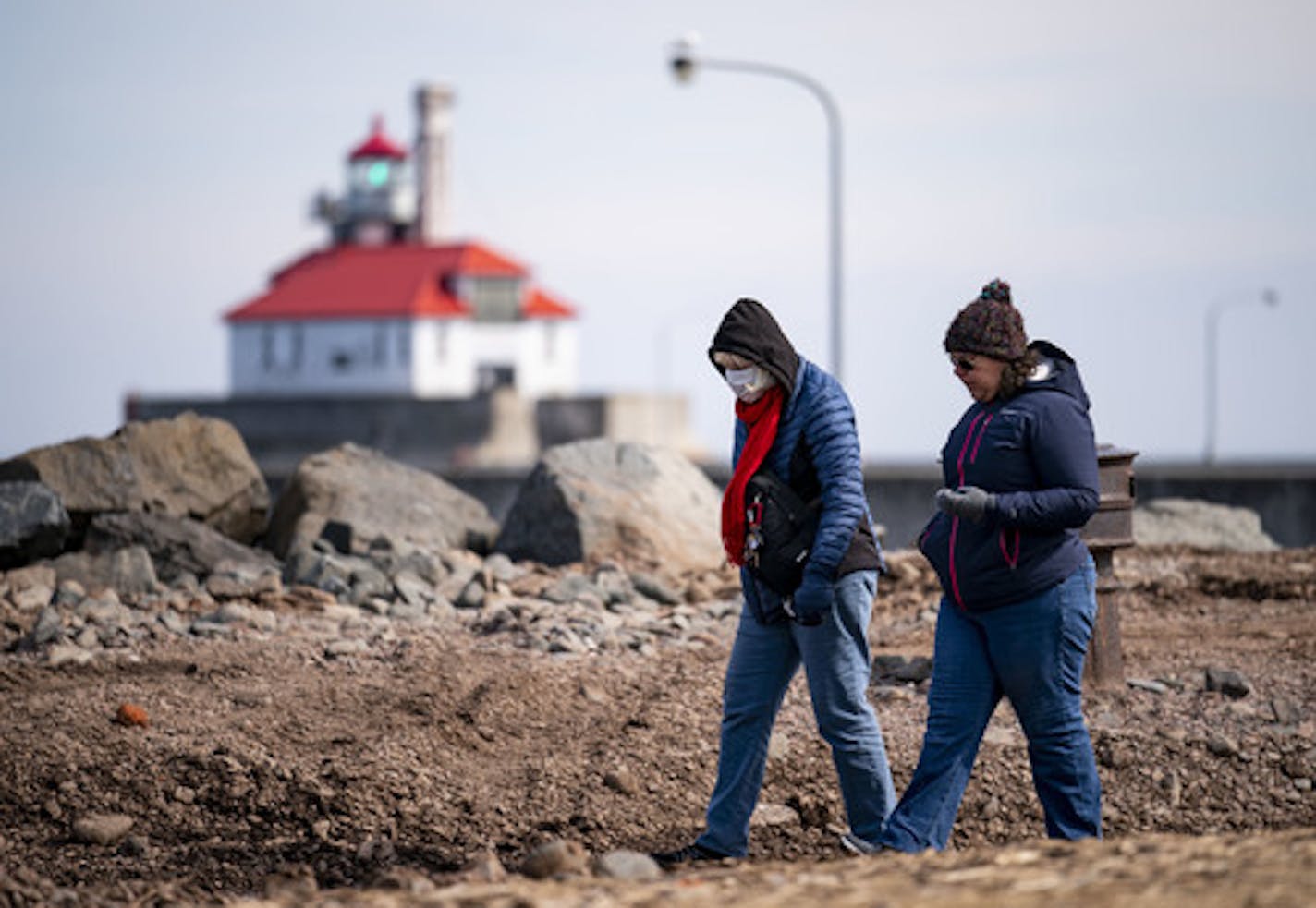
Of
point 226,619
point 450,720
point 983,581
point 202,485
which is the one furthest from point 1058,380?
point 202,485

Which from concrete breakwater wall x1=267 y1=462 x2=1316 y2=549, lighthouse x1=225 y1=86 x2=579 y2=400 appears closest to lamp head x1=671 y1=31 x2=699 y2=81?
concrete breakwater wall x1=267 y1=462 x2=1316 y2=549

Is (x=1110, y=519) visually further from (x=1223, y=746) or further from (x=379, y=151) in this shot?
(x=379, y=151)

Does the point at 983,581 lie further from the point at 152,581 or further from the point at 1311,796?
the point at 152,581

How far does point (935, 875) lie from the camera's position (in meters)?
5.13

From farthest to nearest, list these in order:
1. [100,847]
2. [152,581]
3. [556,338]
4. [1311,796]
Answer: [556,338] → [152,581] → [1311,796] → [100,847]

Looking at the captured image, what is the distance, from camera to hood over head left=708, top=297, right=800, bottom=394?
243 inches

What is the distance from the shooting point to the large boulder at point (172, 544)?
522 inches

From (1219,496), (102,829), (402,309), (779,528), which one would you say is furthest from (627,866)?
(402,309)

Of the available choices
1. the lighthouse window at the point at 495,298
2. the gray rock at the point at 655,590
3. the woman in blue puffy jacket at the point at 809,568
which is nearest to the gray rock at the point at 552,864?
the woman in blue puffy jacket at the point at 809,568

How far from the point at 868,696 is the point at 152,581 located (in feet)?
17.9

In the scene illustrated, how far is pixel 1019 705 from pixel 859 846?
702mm

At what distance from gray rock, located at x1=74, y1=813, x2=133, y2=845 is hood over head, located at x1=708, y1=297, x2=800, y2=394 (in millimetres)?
3190

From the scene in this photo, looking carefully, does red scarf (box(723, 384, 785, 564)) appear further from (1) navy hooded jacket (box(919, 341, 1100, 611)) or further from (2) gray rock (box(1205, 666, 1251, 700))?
(2) gray rock (box(1205, 666, 1251, 700))

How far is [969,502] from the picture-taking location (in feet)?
19.7
